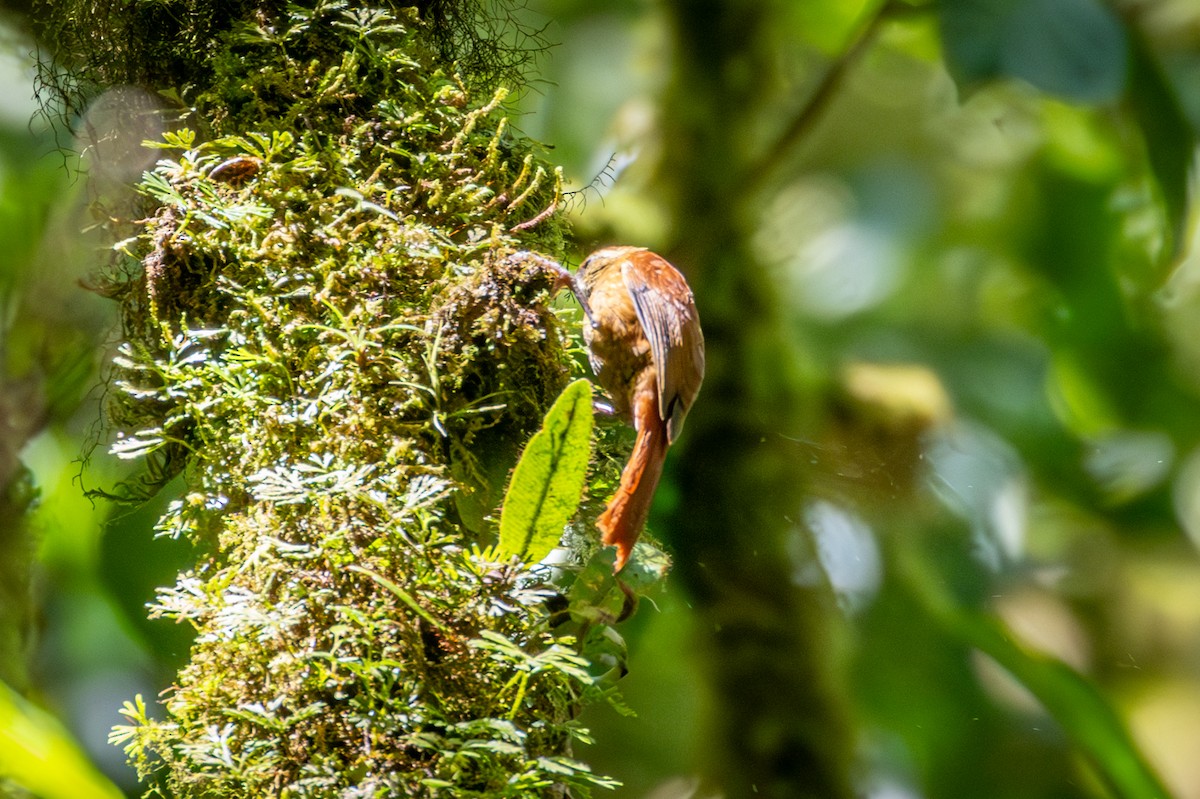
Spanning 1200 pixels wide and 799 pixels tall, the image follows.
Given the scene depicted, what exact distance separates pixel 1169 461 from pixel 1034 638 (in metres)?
0.49

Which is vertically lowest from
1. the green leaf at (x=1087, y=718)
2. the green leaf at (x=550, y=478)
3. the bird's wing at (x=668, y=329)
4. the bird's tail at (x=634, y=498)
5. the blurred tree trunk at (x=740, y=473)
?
the green leaf at (x=1087, y=718)

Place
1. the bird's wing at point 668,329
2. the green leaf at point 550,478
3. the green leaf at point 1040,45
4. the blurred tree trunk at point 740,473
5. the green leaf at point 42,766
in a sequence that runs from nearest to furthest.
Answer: the green leaf at point 550,478 < the green leaf at point 42,766 < the bird's wing at point 668,329 < the green leaf at point 1040,45 < the blurred tree trunk at point 740,473

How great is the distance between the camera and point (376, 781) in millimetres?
646

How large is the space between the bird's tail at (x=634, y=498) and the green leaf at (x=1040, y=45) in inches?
40.2

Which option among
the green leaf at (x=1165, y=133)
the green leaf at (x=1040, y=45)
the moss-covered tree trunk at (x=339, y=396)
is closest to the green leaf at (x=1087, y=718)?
the green leaf at (x=1165, y=133)

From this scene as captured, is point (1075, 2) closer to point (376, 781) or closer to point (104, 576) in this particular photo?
point (376, 781)

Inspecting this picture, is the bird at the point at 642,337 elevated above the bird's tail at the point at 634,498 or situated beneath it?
elevated above

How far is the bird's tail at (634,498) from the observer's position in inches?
32.7

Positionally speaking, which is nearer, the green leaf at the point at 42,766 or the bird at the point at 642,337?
the green leaf at the point at 42,766

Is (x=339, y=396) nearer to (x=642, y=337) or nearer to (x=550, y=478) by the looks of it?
(x=550, y=478)

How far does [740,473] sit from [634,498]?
0.96 m

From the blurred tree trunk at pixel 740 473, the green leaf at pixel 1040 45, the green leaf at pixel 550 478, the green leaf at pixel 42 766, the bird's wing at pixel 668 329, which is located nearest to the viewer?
the green leaf at pixel 550 478

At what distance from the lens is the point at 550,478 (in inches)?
26.5

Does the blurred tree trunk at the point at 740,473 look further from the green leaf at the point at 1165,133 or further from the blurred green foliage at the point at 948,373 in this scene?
the green leaf at the point at 1165,133
